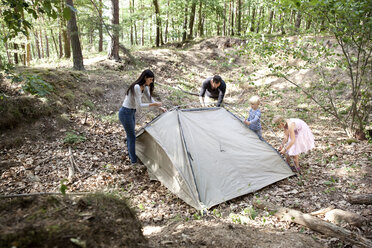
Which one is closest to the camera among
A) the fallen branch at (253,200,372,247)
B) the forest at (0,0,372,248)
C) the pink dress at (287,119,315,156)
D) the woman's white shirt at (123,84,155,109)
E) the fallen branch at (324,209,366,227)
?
the forest at (0,0,372,248)

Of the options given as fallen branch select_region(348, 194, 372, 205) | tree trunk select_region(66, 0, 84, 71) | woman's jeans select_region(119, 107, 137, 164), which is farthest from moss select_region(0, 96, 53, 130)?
fallen branch select_region(348, 194, 372, 205)

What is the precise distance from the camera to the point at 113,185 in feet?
14.0

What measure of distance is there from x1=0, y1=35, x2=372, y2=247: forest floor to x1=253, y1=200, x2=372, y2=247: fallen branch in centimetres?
8

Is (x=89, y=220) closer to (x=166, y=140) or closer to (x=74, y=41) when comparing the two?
(x=166, y=140)

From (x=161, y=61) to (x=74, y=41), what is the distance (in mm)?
5706

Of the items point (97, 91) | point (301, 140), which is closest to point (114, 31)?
point (97, 91)

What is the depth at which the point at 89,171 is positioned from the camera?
14.9 ft

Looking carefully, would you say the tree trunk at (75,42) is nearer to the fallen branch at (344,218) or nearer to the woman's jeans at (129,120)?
the woman's jeans at (129,120)

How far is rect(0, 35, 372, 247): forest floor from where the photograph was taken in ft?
5.97

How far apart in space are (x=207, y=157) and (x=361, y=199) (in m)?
2.54

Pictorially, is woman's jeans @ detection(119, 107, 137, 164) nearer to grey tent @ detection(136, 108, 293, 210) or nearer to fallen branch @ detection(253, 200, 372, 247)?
grey tent @ detection(136, 108, 293, 210)

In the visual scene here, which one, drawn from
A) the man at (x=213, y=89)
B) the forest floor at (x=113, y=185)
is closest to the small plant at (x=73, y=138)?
the forest floor at (x=113, y=185)

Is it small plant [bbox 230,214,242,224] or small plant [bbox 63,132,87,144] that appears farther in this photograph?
small plant [bbox 63,132,87,144]

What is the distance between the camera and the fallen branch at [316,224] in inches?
104
